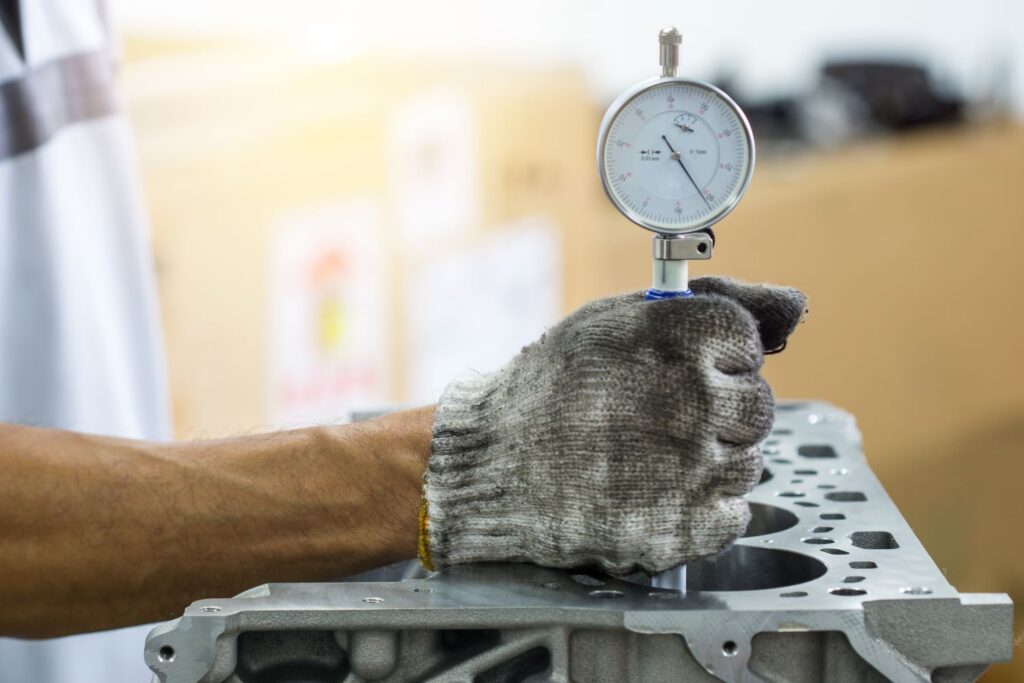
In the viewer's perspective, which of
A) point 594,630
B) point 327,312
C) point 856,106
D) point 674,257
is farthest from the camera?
point 856,106

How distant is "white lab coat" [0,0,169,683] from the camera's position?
1420 mm

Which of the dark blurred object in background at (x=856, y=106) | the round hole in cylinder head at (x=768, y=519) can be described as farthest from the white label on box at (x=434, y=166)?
the round hole in cylinder head at (x=768, y=519)

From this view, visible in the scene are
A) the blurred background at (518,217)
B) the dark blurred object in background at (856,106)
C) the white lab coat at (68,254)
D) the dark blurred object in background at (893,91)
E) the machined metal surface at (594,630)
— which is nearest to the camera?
the machined metal surface at (594,630)

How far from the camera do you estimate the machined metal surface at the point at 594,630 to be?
80 centimetres

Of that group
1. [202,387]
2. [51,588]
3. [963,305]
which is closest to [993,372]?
[963,305]

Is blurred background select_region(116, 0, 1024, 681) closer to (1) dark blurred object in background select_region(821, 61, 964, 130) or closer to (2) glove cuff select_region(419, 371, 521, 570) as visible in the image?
(1) dark blurred object in background select_region(821, 61, 964, 130)

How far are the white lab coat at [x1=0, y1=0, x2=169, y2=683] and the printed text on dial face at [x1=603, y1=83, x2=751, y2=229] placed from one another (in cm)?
78

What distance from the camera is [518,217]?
3352 mm

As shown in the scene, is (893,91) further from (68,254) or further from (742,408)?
(742,408)

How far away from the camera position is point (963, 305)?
12.8 ft

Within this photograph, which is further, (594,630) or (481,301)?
(481,301)

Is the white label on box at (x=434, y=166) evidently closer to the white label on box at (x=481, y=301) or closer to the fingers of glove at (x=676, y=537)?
the white label on box at (x=481, y=301)

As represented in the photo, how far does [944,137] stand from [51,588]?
12.6ft

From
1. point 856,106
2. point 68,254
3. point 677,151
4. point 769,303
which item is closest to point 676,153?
point 677,151
